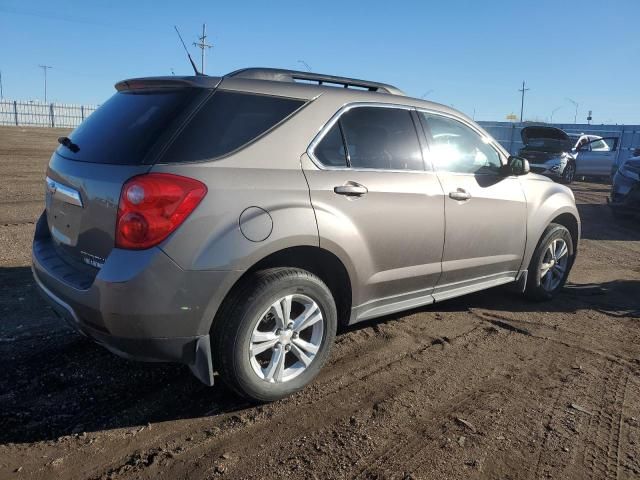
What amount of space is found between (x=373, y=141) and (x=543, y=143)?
589 inches

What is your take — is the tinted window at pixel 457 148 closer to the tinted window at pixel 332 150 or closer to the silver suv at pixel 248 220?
the silver suv at pixel 248 220

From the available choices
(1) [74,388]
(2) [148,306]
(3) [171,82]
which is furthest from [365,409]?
(3) [171,82]

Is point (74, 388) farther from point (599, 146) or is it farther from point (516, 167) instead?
point (599, 146)

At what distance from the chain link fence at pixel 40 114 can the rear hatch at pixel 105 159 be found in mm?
43681

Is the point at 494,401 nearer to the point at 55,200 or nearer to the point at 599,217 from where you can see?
the point at 55,200

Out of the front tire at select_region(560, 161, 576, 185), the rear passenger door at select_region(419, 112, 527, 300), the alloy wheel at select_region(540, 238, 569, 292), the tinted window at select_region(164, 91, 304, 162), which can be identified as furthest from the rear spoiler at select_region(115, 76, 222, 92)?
the front tire at select_region(560, 161, 576, 185)

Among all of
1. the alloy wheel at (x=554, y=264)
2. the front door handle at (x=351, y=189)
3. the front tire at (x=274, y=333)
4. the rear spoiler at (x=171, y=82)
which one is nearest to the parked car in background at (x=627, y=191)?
the alloy wheel at (x=554, y=264)

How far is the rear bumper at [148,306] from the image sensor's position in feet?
8.82

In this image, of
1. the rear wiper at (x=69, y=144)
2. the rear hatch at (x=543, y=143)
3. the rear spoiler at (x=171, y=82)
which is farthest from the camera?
the rear hatch at (x=543, y=143)

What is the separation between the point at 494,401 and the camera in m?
3.37

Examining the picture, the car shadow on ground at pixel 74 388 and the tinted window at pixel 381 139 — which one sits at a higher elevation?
the tinted window at pixel 381 139

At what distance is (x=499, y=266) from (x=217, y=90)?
2.89m

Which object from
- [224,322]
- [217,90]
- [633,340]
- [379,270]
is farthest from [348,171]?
[633,340]

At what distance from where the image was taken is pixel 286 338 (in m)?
3.21
